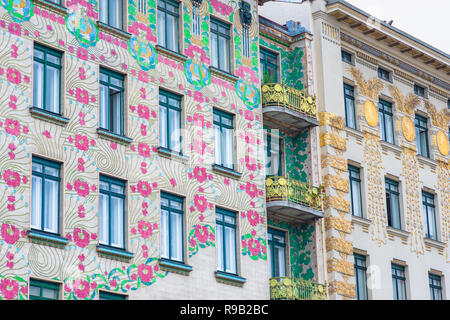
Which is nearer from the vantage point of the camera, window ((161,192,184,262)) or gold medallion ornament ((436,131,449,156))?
window ((161,192,184,262))

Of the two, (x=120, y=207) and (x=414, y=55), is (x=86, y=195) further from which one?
(x=414, y=55)

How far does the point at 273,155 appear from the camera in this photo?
40625 mm

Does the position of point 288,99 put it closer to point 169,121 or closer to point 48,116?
point 169,121

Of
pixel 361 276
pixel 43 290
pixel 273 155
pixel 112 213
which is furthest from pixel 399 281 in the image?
pixel 43 290

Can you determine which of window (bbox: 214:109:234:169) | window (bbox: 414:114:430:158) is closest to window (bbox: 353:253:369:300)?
window (bbox: 214:109:234:169)

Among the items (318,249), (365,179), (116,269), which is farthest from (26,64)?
(365,179)

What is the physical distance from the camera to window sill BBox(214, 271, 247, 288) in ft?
117

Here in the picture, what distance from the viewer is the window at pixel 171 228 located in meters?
34.5

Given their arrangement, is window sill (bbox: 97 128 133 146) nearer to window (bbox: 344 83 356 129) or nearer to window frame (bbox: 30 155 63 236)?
window frame (bbox: 30 155 63 236)

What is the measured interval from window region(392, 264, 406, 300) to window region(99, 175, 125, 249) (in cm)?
1391

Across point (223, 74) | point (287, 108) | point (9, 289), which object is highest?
point (223, 74)

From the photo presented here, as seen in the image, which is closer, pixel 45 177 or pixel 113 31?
pixel 45 177

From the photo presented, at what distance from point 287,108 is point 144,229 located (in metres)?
8.62

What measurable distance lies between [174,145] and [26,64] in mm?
6107
